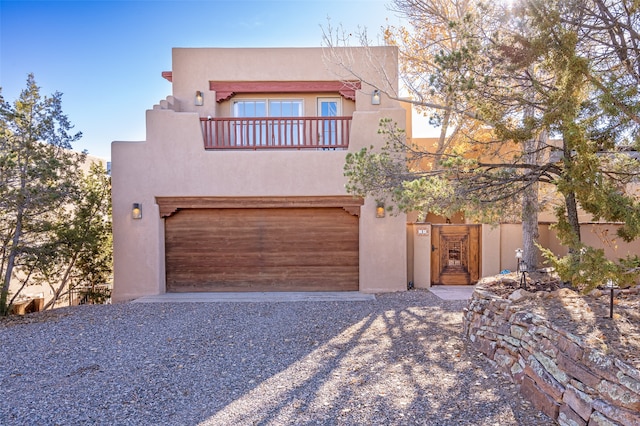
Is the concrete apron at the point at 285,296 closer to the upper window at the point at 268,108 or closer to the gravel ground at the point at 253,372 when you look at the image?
the gravel ground at the point at 253,372

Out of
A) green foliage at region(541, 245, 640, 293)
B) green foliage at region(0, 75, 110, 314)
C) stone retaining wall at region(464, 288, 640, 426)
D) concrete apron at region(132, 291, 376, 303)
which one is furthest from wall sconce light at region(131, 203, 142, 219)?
green foliage at region(541, 245, 640, 293)

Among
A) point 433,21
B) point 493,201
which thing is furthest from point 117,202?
point 433,21

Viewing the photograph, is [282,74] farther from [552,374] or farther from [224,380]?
[552,374]

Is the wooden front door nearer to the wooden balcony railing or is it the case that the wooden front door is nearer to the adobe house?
the adobe house

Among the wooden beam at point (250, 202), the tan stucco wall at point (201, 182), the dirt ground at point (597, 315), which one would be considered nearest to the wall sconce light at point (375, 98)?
the tan stucco wall at point (201, 182)

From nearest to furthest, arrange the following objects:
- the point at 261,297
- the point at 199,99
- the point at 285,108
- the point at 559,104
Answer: the point at 559,104 → the point at 261,297 → the point at 199,99 → the point at 285,108

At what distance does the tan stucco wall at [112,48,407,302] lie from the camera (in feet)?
30.8

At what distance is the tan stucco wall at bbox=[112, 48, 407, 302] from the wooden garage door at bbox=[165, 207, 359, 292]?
0.39 metres

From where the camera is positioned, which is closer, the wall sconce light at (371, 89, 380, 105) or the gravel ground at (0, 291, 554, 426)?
the gravel ground at (0, 291, 554, 426)

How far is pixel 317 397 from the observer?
394 cm

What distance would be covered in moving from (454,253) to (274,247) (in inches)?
183

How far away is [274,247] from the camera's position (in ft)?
31.8

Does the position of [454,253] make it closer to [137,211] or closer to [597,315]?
[597,315]

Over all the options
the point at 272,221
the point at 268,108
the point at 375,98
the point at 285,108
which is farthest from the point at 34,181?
the point at 375,98
